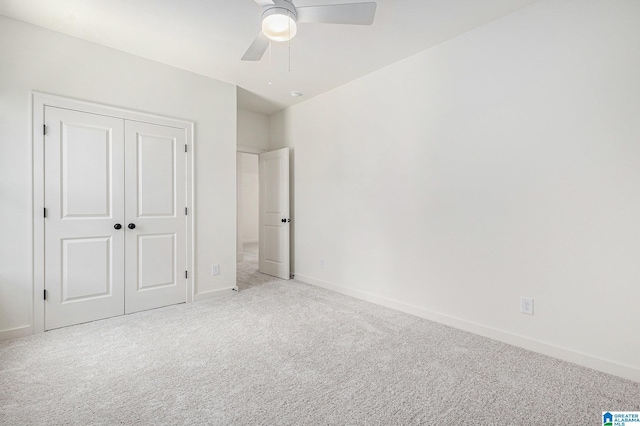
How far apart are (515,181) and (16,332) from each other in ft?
14.4

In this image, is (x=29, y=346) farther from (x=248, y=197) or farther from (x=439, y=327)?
(x=248, y=197)

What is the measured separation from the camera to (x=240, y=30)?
2680 millimetres

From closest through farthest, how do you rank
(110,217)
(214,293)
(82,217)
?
(82,217)
(110,217)
(214,293)

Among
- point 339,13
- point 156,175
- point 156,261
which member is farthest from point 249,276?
point 339,13

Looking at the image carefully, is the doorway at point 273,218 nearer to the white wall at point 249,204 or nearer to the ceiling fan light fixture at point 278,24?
the ceiling fan light fixture at point 278,24

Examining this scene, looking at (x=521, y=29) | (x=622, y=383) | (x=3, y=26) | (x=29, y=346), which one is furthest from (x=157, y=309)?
(x=521, y=29)

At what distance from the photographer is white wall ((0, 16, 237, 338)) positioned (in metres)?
2.56

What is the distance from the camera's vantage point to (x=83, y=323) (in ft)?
9.56

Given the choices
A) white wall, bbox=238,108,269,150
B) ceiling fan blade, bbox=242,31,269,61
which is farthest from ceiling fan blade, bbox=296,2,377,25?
white wall, bbox=238,108,269,150

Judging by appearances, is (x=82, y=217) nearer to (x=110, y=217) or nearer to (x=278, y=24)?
(x=110, y=217)

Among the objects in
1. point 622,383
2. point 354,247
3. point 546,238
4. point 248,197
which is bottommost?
point 622,383

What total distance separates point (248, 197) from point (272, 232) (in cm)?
508

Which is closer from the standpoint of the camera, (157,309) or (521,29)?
(521,29)

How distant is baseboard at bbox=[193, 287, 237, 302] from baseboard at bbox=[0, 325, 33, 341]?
4.71 feet
